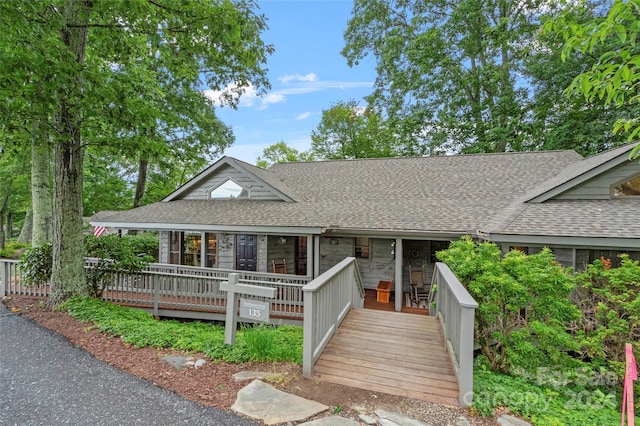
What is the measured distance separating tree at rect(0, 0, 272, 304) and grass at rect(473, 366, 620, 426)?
738cm

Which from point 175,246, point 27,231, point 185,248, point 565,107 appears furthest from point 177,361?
point 27,231

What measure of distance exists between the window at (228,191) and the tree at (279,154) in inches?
809

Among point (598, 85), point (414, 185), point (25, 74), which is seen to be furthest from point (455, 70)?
point (25, 74)

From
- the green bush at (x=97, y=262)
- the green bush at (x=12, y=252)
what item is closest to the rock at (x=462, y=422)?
the green bush at (x=97, y=262)

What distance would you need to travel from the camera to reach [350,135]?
84.2ft

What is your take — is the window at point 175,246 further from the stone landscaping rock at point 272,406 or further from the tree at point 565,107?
the tree at point 565,107

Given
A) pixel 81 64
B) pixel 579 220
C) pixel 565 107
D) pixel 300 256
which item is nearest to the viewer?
pixel 81 64

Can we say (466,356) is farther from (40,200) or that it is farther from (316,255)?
(40,200)

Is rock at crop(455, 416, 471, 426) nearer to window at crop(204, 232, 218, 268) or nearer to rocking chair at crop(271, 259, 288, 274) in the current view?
rocking chair at crop(271, 259, 288, 274)

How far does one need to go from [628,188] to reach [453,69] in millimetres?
13166

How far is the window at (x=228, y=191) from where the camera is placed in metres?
11.5

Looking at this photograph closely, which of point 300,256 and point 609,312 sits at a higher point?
point 609,312

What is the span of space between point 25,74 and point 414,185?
11.1 meters

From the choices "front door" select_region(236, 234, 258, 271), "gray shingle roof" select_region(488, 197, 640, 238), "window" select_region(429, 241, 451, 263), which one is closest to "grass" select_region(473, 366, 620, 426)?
"gray shingle roof" select_region(488, 197, 640, 238)
